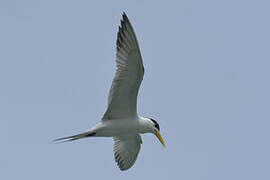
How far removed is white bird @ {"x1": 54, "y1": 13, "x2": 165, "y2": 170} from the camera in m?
10.1

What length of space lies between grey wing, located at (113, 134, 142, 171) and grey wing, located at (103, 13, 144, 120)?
1.49m

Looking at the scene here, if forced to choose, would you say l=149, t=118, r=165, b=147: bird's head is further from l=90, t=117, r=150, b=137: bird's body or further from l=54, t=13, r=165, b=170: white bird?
l=90, t=117, r=150, b=137: bird's body

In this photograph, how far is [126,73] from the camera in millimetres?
10258

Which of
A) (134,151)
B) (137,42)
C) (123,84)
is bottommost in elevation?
(134,151)

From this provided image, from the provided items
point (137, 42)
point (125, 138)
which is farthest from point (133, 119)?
point (137, 42)

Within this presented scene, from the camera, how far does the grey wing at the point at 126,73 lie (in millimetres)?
10019

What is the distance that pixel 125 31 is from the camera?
10031 millimetres

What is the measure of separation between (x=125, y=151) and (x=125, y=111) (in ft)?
5.33

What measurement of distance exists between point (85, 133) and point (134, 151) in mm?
1839

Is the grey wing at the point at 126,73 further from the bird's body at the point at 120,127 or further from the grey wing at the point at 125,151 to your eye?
the grey wing at the point at 125,151

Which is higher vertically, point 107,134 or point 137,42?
point 137,42

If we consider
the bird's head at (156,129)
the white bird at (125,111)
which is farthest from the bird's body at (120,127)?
the bird's head at (156,129)

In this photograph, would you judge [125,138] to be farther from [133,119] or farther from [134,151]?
[133,119]

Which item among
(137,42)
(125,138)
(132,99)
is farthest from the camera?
(125,138)
